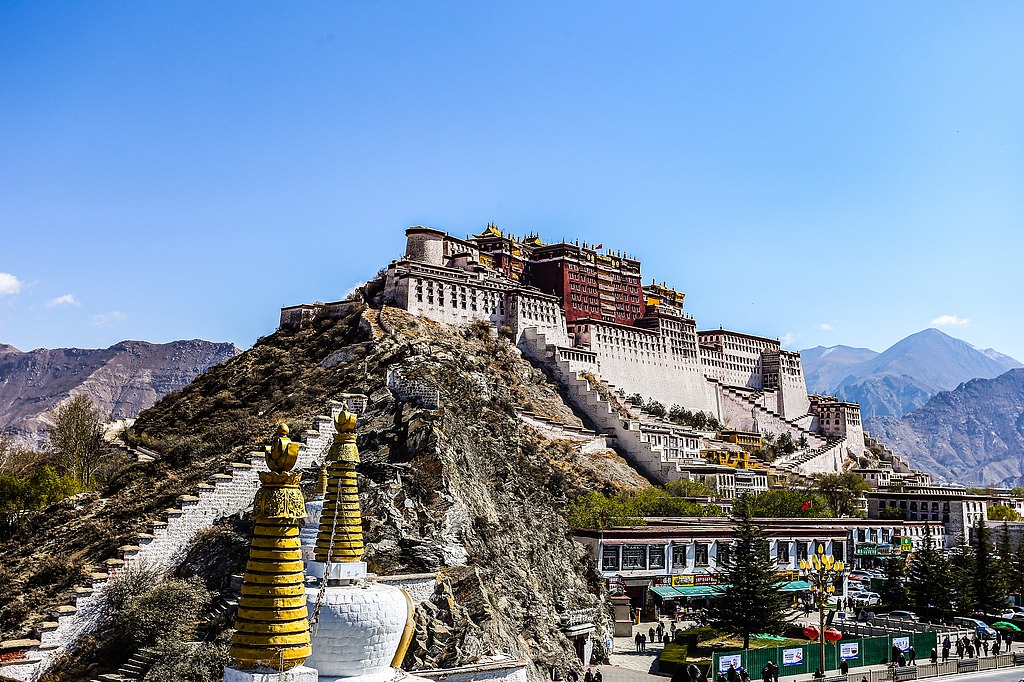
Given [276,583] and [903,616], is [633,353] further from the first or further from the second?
[276,583]

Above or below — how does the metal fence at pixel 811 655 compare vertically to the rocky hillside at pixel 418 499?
below

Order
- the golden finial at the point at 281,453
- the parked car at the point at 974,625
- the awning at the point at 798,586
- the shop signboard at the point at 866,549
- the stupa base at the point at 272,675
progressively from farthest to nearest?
1. the shop signboard at the point at 866,549
2. the awning at the point at 798,586
3. the parked car at the point at 974,625
4. the golden finial at the point at 281,453
5. the stupa base at the point at 272,675

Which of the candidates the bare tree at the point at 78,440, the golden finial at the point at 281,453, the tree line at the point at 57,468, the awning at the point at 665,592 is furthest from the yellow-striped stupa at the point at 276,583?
the bare tree at the point at 78,440

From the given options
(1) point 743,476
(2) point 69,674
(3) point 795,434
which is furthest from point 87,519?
(3) point 795,434

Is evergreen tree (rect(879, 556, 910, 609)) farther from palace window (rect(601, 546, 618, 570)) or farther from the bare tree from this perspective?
the bare tree

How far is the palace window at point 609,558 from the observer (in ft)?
163

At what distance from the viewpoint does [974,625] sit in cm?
4838

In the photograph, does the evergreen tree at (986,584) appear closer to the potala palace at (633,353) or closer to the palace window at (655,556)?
the palace window at (655,556)

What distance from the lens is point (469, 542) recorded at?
32969 millimetres

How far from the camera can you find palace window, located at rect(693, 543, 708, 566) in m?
54.3

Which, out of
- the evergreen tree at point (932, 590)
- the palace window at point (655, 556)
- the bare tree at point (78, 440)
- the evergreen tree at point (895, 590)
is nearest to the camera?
the evergreen tree at point (932, 590)

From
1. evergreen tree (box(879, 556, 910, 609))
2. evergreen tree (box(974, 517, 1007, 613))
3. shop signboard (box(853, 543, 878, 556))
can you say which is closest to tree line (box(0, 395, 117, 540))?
evergreen tree (box(879, 556, 910, 609))

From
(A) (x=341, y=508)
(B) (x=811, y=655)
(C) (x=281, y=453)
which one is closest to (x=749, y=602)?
(B) (x=811, y=655)

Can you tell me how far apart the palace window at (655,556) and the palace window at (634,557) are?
0.35m
